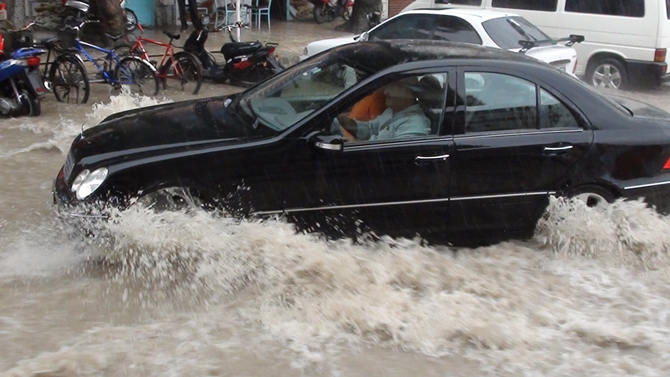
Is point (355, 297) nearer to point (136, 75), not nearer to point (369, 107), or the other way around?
point (369, 107)

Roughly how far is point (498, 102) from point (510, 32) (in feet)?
18.3

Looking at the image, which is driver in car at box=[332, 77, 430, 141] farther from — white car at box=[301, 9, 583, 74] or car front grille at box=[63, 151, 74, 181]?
white car at box=[301, 9, 583, 74]

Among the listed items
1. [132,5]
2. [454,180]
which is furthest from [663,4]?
[132,5]

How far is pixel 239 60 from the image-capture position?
39.1 ft

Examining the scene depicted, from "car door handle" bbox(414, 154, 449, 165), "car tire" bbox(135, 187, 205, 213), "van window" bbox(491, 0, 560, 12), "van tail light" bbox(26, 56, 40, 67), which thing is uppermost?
"van window" bbox(491, 0, 560, 12)

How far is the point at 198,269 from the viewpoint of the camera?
4820mm

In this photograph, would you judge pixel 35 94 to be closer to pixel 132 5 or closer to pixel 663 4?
pixel 132 5

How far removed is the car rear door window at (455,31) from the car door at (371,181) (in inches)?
212

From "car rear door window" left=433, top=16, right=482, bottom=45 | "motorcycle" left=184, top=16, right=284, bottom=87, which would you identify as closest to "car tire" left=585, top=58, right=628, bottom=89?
"car rear door window" left=433, top=16, right=482, bottom=45

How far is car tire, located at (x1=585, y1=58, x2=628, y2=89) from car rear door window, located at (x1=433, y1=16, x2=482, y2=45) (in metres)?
3.67

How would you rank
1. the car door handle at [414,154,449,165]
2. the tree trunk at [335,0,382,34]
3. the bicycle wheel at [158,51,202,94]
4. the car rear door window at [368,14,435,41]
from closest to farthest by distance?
the car door handle at [414,154,449,165] < the car rear door window at [368,14,435,41] < the bicycle wheel at [158,51,202,94] < the tree trunk at [335,0,382,34]

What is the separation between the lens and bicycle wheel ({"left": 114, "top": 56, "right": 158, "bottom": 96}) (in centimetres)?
1052

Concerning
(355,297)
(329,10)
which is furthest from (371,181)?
(329,10)

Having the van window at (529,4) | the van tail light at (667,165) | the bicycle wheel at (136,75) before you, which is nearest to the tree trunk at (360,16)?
the van window at (529,4)
